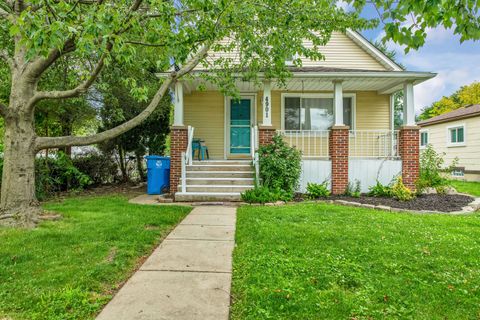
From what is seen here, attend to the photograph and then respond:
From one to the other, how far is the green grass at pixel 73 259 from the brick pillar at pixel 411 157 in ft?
20.0

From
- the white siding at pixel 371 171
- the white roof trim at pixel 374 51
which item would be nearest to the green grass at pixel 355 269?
the white siding at pixel 371 171

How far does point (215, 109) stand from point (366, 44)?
5.49 meters

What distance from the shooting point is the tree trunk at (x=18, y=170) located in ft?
15.4

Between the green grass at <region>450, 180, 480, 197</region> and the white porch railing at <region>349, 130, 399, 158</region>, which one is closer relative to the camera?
the white porch railing at <region>349, 130, 399, 158</region>

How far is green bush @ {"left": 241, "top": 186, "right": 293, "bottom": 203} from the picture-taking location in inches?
273

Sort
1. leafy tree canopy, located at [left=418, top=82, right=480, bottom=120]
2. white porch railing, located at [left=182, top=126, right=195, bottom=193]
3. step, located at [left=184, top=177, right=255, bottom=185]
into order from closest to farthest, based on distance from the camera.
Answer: white porch railing, located at [left=182, top=126, right=195, bottom=193] < step, located at [left=184, top=177, right=255, bottom=185] < leafy tree canopy, located at [left=418, top=82, right=480, bottom=120]

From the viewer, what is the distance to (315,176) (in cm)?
823

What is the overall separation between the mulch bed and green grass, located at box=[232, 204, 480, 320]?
61.2 inches

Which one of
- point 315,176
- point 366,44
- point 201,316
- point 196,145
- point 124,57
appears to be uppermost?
point 366,44

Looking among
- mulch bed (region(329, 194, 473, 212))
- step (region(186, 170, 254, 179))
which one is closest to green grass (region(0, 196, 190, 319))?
step (region(186, 170, 254, 179))

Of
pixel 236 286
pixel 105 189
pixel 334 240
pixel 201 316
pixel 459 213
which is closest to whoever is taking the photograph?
pixel 201 316

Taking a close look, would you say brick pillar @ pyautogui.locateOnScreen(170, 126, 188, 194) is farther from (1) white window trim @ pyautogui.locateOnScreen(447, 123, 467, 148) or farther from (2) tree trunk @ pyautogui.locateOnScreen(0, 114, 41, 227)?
(1) white window trim @ pyautogui.locateOnScreen(447, 123, 467, 148)

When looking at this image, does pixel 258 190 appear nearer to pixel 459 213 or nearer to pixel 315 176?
pixel 315 176

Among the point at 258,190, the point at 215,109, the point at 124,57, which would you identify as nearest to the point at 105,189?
the point at 215,109
